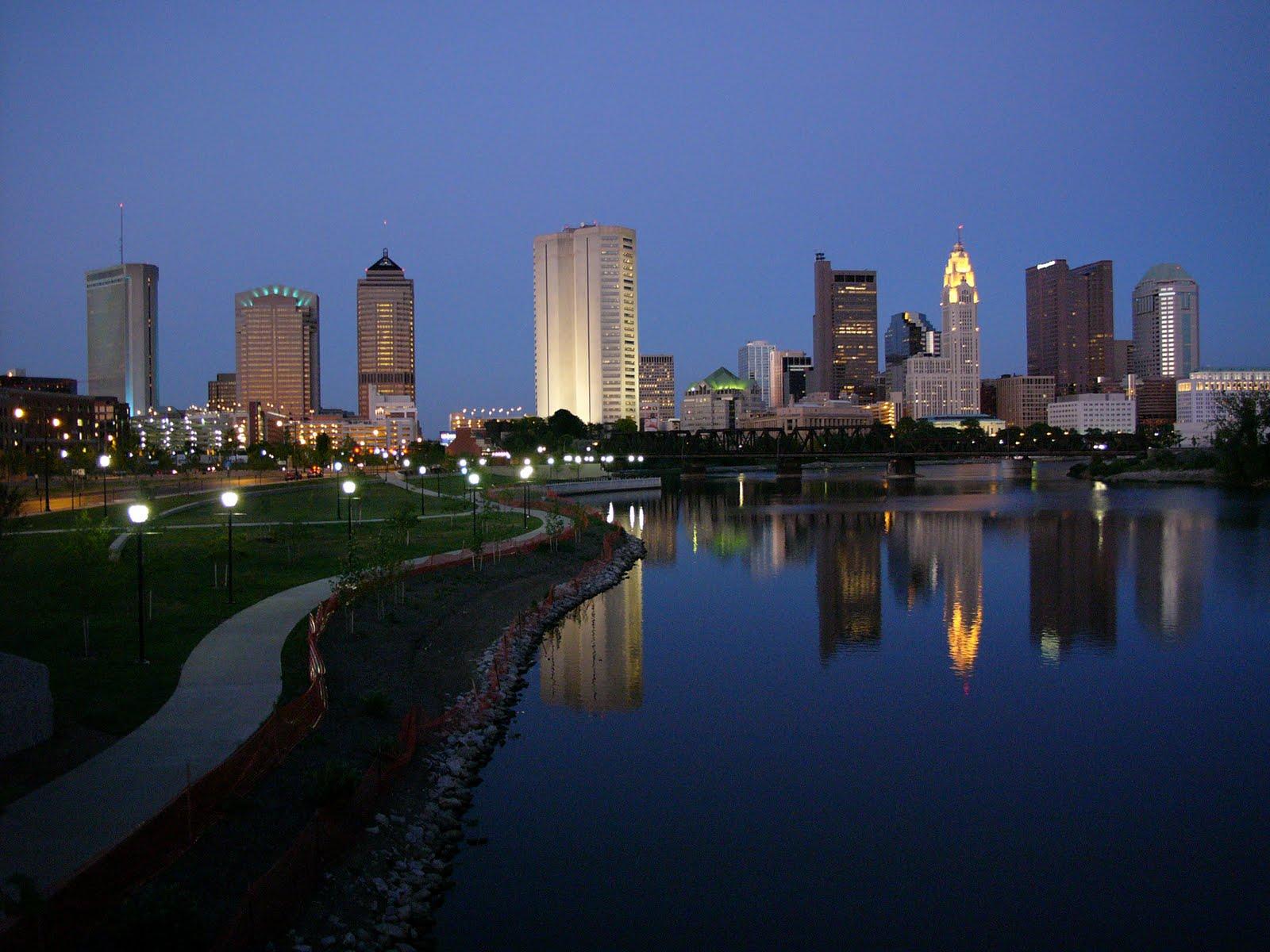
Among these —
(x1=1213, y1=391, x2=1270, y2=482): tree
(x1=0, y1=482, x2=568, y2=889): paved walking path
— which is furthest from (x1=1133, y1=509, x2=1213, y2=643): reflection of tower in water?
(x1=1213, y1=391, x2=1270, y2=482): tree

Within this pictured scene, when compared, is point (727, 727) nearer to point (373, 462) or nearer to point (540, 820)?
point (540, 820)

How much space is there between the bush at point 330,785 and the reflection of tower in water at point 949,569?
17860 millimetres

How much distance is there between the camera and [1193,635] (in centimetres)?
3259

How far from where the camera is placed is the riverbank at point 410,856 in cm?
1234

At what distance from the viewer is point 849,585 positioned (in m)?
44.8

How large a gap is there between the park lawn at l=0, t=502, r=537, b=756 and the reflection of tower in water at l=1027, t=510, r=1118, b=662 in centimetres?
2342

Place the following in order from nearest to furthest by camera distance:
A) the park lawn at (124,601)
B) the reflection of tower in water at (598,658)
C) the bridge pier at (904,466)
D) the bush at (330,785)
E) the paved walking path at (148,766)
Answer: the paved walking path at (148,766) → the bush at (330,785) → the park lawn at (124,601) → the reflection of tower in water at (598,658) → the bridge pier at (904,466)

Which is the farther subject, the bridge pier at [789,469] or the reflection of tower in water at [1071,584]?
the bridge pier at [789,469]

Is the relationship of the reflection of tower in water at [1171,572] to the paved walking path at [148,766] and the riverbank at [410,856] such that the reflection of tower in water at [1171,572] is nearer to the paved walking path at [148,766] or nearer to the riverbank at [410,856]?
A: the riverbank at [410,856]

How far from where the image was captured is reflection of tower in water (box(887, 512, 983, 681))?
108 ft

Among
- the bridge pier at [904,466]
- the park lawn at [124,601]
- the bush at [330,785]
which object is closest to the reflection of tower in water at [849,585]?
the park lawn at [124,601]

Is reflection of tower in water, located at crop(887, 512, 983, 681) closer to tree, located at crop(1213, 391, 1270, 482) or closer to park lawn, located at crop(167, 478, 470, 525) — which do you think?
A: park lawn, located at crop(167, 478, 470, 525)

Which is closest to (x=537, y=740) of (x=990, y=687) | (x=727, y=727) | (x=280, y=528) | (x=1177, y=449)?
(x=727, y=727)

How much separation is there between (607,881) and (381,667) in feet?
33.8
